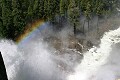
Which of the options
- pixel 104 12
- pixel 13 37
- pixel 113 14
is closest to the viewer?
pixel 13 37

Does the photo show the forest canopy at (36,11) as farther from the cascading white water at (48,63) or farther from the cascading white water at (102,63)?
the cascading white water at (102,63)

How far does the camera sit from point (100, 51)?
58.5 meters

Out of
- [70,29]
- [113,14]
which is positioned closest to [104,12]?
[113,14]

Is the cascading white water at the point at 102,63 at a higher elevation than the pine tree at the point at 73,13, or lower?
lower

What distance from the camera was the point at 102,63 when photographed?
5275 centimetres

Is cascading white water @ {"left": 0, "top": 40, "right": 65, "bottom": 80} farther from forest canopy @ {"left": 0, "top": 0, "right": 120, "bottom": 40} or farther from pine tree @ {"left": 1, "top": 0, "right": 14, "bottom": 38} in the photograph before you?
forest canopy @ {"left": 0, "top": 0, "right": 120, "bottom": 40}

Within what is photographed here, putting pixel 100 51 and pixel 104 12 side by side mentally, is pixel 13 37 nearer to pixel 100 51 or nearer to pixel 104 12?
pixel 100 51

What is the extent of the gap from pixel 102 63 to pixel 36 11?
839 inches

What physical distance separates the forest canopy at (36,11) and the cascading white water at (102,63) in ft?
28.2

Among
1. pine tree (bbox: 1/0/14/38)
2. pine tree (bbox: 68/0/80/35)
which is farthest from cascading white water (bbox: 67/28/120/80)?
pine tree (bbox: 1/0/14/38)

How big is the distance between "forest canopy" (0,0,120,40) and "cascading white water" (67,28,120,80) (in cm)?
859

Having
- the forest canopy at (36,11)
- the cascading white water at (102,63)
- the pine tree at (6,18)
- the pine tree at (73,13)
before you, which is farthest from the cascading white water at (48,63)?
the pine tree at (73,13)

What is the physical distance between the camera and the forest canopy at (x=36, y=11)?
2254 inches

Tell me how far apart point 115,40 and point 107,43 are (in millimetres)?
3075
